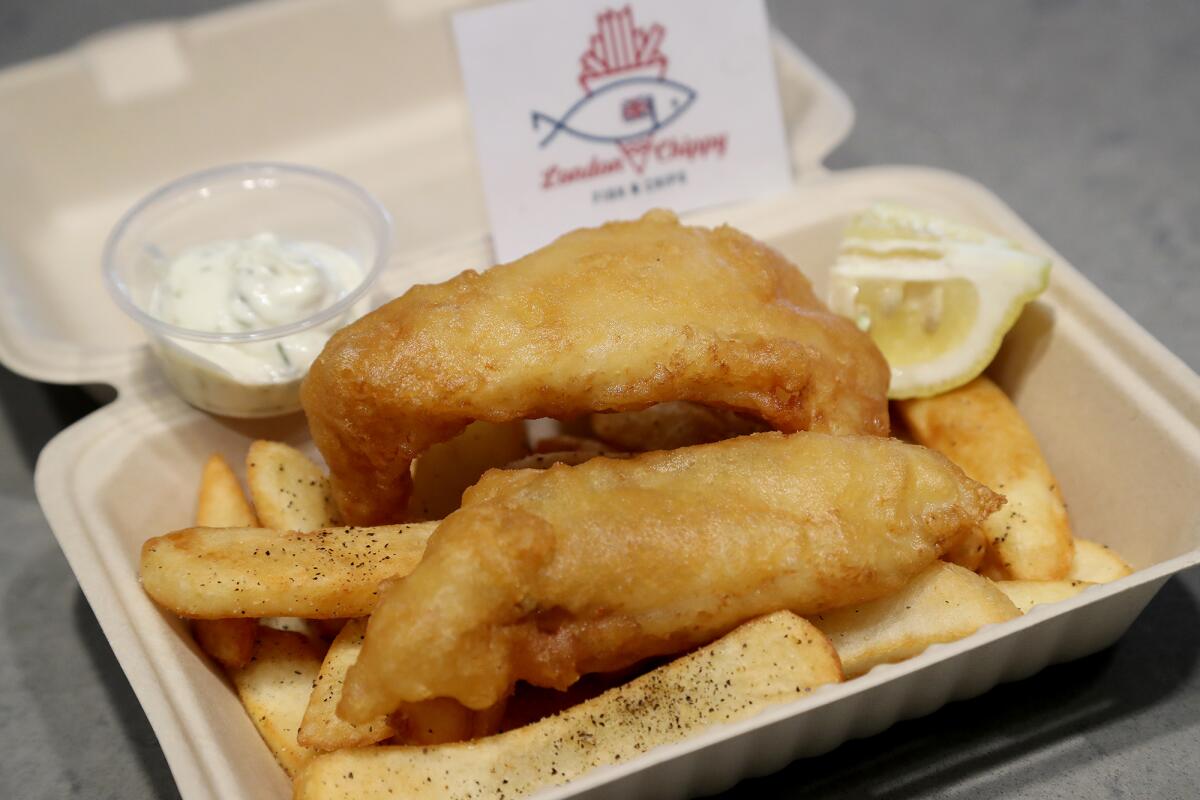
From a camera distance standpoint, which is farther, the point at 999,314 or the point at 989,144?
the point at 989,144

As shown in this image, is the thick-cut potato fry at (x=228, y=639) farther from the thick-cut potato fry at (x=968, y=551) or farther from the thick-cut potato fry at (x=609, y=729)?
the thick-cut potato fry at (x=968, y=551)

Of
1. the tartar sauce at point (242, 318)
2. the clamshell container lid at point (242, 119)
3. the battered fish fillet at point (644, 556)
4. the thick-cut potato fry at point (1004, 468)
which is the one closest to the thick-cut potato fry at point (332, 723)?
the battered fish fillet at point (644, 556)

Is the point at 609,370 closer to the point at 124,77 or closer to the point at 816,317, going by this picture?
the point at 816,317

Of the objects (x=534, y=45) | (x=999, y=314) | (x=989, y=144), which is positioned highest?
(x=534, y=45)

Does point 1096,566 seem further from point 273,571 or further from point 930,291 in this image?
point 273,571

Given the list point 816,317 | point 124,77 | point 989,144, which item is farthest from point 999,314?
point 124,77

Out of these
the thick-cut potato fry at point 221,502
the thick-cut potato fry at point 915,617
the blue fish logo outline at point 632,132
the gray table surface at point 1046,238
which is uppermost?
the blue fish logo outline at point 632,132

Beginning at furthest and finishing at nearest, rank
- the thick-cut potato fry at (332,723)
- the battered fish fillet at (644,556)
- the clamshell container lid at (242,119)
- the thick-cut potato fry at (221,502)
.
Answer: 1. the clamshell container lid at (242,119)
2. the thick-cut potato fry at (221,502)
3. the thick-cut potato fry at (332,723)
4. the battered fish fillet at (644,556)

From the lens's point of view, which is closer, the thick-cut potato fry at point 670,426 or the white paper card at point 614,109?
the thick-cut potato fry at point 670,426

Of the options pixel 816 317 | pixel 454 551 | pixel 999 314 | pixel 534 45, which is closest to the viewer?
pixel 454 551
